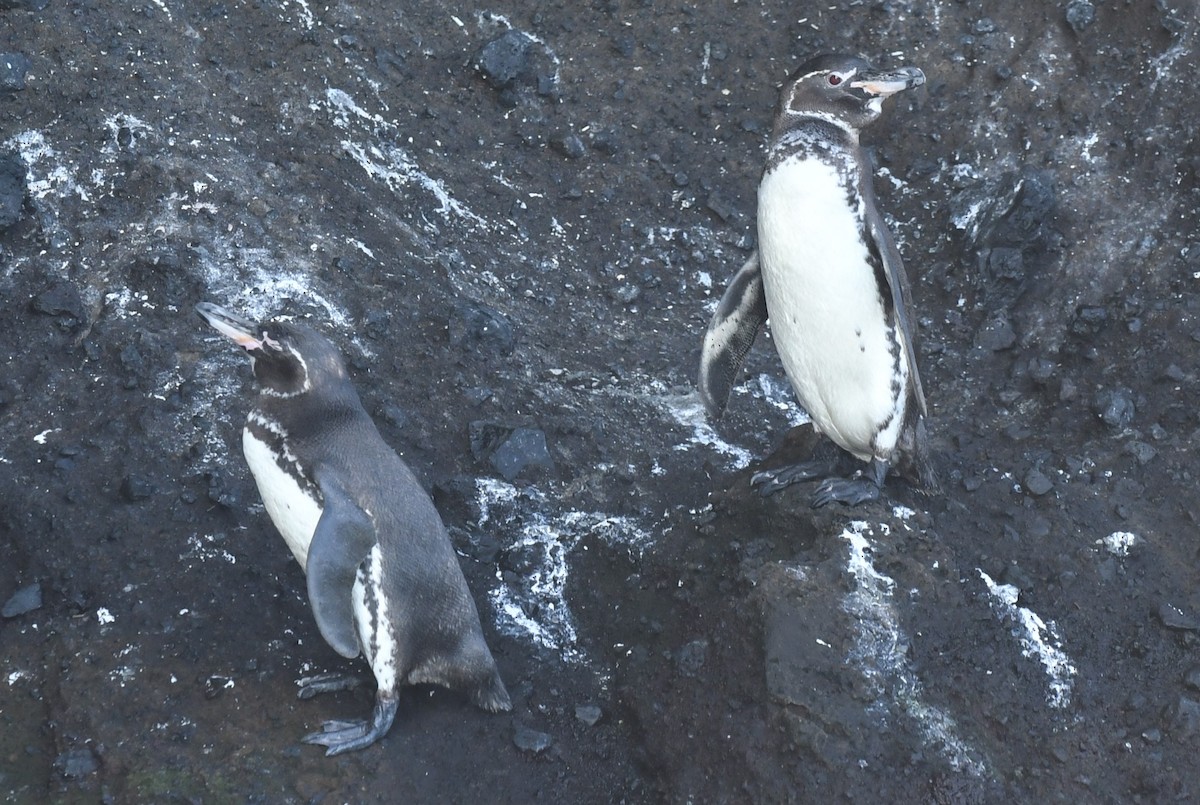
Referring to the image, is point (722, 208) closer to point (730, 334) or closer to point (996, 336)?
point (996, 336)

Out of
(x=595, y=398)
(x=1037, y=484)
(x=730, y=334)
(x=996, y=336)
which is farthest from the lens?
(x=996, y=336)

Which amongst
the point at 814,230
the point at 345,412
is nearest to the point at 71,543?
the point at 345,412

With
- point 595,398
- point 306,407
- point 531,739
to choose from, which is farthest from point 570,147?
point 531,739

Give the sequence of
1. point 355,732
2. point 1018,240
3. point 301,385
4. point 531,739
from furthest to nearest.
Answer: point 1018,240
point 301,385
point 531,739
point 355,732

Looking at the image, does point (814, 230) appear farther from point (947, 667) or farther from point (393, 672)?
point (393, 672)

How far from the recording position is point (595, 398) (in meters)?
5.18

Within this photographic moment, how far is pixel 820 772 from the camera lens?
3.53 m

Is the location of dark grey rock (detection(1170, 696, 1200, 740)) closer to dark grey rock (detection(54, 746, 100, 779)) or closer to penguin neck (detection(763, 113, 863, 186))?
penguin neck (detection(763, 113, 863, 186))

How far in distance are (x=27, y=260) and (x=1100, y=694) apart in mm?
4252

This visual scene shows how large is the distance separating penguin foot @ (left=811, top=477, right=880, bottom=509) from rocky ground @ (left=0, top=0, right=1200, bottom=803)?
6 cm

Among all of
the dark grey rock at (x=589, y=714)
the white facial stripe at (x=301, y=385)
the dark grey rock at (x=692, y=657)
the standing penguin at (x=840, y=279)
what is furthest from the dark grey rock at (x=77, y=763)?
the standing penguin at (x=840, y=279)

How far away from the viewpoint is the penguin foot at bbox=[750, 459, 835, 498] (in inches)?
172

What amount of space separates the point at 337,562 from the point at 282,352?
27.6 inches

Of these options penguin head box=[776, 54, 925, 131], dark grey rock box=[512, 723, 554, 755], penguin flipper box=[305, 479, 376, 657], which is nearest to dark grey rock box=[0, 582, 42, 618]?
penguin flipper box=[305, 479, 376, 657]
